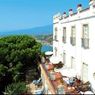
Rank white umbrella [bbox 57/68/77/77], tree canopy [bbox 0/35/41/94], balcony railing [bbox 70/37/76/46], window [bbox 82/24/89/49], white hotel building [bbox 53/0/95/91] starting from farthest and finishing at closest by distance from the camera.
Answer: tree canopy [bbox 0/35/41/94] < balcony railing [bbox 70/37/76/46] < white umbrella [bbox 57/68/77/77] < window [bbox 82/24/89/49] < white hotel building [bbox 53/0/95/91]

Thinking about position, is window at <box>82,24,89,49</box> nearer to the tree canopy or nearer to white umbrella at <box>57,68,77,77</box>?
white umbrella at <box>57,68,77,77</box>

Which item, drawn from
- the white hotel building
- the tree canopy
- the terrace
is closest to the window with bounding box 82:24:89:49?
the white hotel building

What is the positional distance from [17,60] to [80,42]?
35.7ft

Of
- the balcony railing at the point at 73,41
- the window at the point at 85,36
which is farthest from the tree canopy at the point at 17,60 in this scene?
the window at the point at 85,36

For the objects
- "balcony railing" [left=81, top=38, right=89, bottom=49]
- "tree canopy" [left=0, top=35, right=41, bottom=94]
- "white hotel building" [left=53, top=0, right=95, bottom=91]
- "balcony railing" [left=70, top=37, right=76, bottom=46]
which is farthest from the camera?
"tree canopy" [left=0, top=35, right=41, bottom=94]

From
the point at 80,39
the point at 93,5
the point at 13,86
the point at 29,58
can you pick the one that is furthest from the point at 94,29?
the point at 29,58

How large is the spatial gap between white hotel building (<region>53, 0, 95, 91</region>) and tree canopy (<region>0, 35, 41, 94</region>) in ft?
12.8

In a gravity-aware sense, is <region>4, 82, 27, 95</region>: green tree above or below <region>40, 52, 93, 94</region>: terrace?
below

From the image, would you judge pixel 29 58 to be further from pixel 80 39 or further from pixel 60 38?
pixel 80 39

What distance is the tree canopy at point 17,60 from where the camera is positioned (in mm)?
38281

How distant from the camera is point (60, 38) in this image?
43.4 m

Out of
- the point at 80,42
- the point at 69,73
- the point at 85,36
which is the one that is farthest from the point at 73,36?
the point at 85,36

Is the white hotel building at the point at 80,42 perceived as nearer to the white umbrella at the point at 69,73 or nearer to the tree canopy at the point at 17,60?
the white umbrella at the point at 69,73

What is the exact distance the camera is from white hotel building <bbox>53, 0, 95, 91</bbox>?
90.6ft
